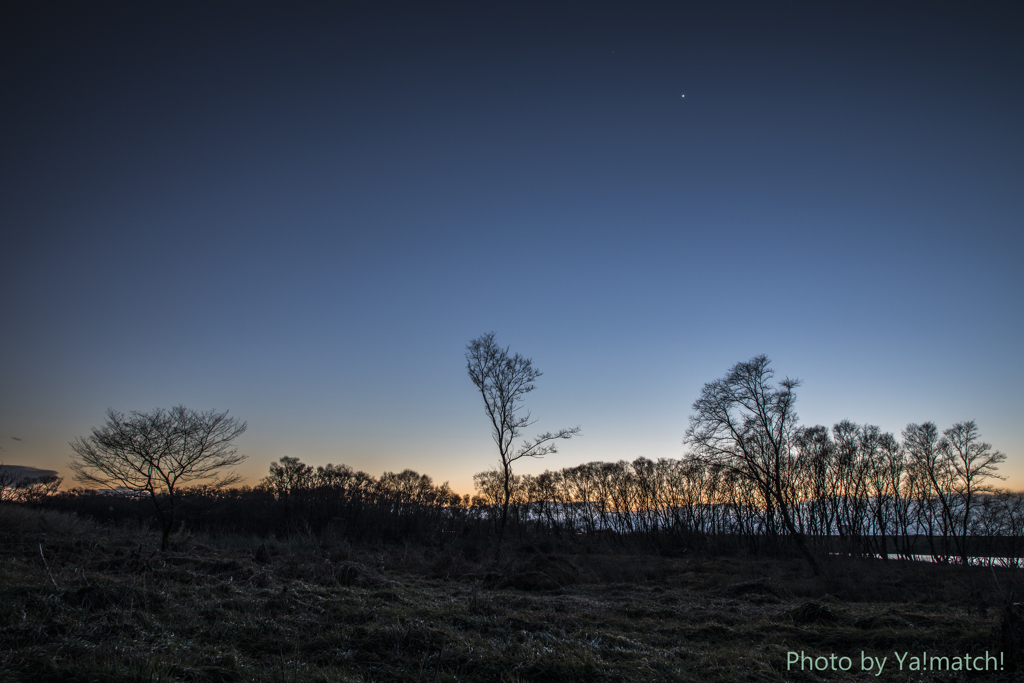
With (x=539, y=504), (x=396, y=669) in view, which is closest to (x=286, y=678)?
(x=396, y=669)

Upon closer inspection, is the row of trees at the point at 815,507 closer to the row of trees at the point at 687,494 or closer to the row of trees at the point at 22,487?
the row of trees at the point at 687,494

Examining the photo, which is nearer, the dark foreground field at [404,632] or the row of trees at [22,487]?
the dark foreground field at [404,632]

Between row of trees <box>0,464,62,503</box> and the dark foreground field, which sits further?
row of trees <box>0,464,62,503</box>

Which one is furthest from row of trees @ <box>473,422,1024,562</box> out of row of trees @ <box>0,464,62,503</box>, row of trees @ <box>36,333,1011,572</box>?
row of trees @ <box>0,464,62,503</box>

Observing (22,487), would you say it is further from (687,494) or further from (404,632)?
(687,494)

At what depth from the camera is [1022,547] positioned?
22.5m

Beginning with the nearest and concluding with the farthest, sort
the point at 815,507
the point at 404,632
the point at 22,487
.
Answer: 1. the point at 404,632
2. the point at 22,487
3. the point at 815,507

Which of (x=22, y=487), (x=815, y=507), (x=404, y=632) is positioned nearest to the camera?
(x=404, y=632)

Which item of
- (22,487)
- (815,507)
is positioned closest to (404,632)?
(22,487)

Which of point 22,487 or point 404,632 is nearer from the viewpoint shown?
point 404,632

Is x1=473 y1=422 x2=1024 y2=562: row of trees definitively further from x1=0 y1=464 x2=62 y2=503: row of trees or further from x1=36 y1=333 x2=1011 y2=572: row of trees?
x1=0 y1=464 x2=62 y2=503: row of trees

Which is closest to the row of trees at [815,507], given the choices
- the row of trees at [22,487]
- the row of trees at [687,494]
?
the row of trees at [687,494]

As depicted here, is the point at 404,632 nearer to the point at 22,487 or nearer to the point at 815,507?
the point at 22,487

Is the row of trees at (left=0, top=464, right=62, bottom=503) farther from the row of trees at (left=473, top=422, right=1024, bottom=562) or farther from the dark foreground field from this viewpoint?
the row of trees at (left=473, top=422, right=1024, bottom=562)
